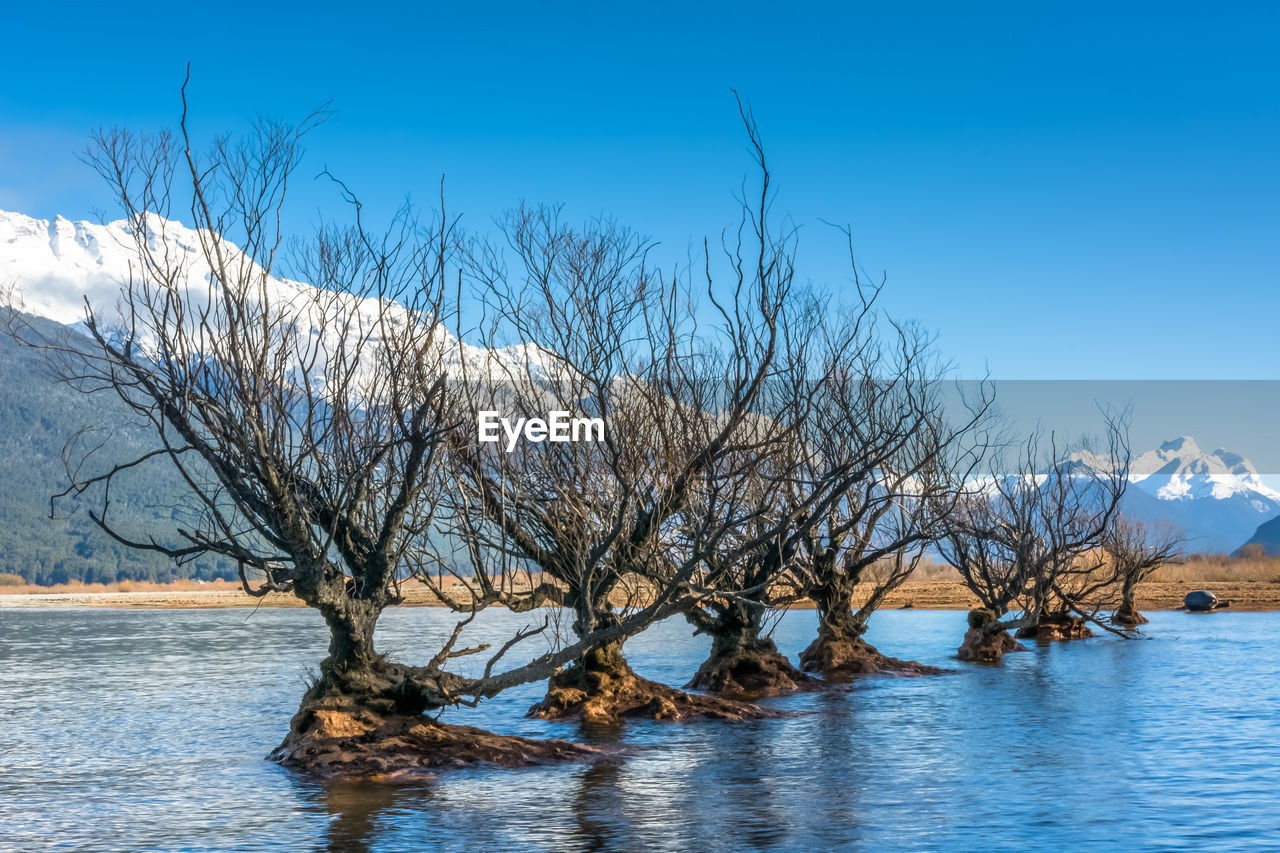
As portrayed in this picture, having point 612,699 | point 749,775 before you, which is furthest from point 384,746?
point 612,699

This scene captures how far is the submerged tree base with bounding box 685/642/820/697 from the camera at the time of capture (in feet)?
74.4

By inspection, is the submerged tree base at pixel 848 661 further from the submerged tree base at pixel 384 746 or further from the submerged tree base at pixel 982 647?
the submerged tree base at pixel 384 746

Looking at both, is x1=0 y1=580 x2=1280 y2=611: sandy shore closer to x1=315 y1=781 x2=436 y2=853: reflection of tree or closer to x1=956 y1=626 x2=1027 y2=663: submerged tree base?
x1=956 y1=626 x2=1027 y2=663: submerged tree base

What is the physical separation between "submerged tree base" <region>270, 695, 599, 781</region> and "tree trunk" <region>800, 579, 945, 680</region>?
37.1 ft

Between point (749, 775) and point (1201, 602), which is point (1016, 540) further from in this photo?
point (1201, 602)

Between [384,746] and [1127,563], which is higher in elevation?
[1127,563]

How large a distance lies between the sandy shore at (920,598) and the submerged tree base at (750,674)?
2132 centimetres

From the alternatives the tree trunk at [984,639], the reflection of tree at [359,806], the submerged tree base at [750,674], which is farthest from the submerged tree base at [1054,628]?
the reflection of tree at [359,806]

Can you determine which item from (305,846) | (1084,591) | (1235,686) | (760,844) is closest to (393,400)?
(305,846)

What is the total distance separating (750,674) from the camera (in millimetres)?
22906

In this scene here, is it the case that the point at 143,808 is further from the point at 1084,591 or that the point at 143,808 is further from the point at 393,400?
the point at 1084,591

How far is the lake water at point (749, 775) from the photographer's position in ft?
37.7

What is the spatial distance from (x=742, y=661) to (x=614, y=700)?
175 inches

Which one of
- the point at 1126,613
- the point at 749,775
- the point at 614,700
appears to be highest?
the point at 1126,613
